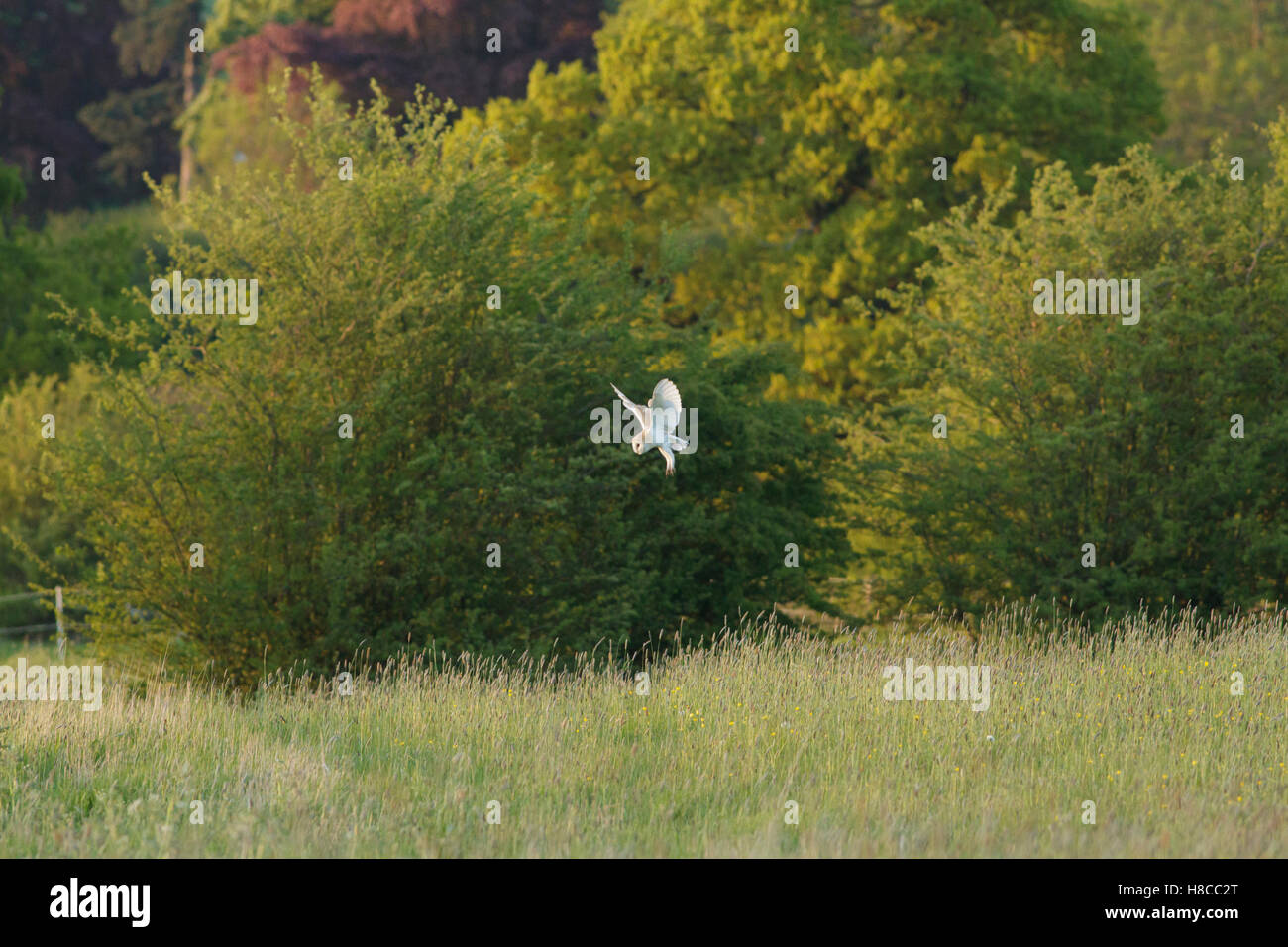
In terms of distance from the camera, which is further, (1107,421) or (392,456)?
(1107,421)

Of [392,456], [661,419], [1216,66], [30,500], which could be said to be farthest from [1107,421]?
[1216,66]

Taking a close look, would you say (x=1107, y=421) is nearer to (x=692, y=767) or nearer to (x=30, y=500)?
(x=692, y=767)

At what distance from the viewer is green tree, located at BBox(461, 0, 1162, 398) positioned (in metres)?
25.2

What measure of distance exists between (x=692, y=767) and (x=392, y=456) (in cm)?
786

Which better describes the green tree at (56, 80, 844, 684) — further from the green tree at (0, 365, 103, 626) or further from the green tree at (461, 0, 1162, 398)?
the green tree at (461, 0, 1162, 398)

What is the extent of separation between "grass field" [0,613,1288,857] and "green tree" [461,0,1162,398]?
14645mm

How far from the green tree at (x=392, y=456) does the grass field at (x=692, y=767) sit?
145 inches

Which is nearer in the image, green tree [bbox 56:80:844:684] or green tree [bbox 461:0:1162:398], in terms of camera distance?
green tree [bbox 56:80:844:684]

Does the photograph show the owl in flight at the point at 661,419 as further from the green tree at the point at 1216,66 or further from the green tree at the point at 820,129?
the green tree at the point at 1216,66

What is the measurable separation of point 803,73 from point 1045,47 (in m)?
4.84

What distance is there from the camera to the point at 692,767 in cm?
862

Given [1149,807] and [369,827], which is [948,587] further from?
[369,827]

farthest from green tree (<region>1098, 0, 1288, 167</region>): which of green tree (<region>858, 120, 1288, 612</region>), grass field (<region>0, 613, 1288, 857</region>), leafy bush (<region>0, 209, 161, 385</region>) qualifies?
grass field (<region>0, 613, 1288, 857</region>)

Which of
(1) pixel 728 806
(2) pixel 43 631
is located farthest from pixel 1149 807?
(2) pixel 43 631
